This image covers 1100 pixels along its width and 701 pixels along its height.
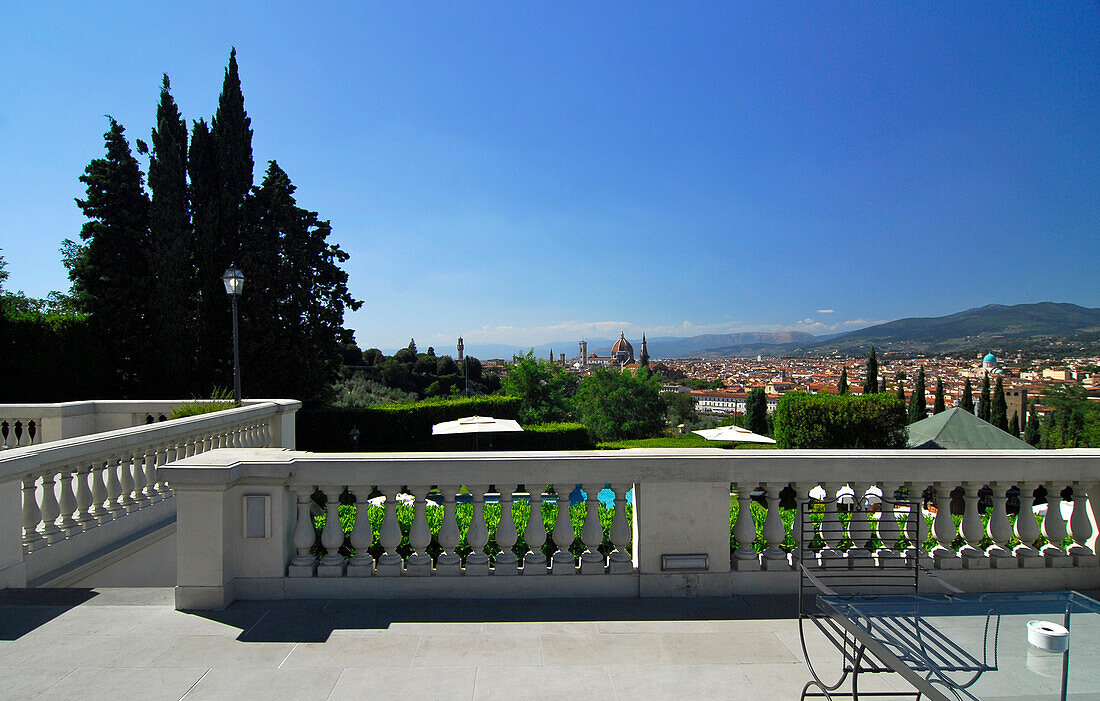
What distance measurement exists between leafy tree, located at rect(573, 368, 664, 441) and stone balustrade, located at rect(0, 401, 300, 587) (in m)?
44.4

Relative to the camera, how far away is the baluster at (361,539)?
402cm

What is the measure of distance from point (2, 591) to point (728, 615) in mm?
5014

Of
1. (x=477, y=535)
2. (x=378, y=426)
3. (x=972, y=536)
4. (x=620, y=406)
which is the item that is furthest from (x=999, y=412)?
(x=477, y=535)

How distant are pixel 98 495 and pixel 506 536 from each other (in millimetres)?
4409

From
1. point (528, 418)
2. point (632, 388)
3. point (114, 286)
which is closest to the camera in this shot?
point (114, 286)

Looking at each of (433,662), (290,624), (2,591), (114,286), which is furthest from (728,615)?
(114,286)

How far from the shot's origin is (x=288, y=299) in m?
23.5

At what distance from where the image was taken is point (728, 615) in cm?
386

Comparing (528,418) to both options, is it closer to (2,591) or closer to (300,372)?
(300,372)

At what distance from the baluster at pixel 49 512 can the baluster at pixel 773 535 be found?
5790mm

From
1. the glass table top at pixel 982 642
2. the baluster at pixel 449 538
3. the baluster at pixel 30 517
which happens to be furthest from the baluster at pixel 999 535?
the baluster at pixel 30 517

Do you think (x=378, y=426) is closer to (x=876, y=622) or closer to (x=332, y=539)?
(x=332, y=539)

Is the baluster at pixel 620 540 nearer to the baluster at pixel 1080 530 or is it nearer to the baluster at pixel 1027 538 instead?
the baluster at pixel 1027 538

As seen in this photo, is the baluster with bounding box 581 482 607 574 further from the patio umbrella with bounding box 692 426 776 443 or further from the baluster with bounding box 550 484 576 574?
the patio umbrella with bounding box 692 426 776 443
